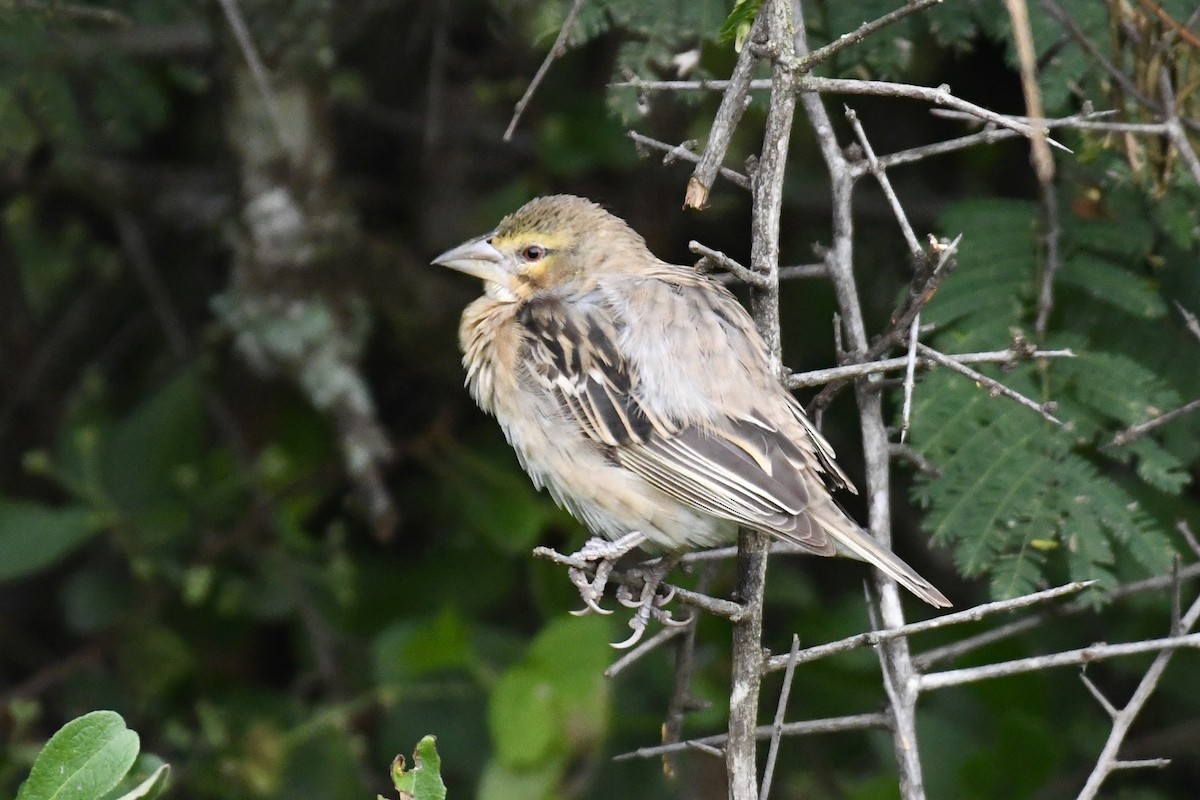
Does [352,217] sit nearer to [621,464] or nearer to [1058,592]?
[621,464]

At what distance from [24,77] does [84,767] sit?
2.44 metres

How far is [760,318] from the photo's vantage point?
2.49 m

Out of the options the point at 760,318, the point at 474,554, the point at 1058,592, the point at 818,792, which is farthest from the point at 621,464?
the point at 818,792

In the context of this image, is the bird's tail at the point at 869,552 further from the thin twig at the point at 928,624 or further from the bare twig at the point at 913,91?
the bare twig at the point at 913,91

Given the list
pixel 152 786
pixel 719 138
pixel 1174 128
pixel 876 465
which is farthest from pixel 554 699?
pixel 1174 128

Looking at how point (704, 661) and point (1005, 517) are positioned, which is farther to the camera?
point (704, 661)

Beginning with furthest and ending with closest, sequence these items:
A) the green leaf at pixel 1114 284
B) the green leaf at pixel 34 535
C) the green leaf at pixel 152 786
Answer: the green leaf at pixel 34 535 < the green leaf at pixel 1114 284 < the green leaf at pixel 152 786

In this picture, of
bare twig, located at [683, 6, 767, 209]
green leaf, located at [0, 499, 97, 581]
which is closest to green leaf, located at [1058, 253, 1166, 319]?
bare twig, located at [683, 6, 767, 209]

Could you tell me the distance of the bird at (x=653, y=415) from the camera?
2803 mm

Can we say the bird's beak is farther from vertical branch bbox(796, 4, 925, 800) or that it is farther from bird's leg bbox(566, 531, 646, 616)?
vertical branch bbox(796, 4, 925, 800)

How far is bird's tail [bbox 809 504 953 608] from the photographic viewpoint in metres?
2.52

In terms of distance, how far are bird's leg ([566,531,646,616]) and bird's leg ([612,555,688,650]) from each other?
1.9 inches

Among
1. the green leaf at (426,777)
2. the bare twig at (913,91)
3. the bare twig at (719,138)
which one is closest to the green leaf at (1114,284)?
the bare twig at (913,91)

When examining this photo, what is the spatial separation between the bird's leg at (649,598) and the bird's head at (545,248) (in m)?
0.86
